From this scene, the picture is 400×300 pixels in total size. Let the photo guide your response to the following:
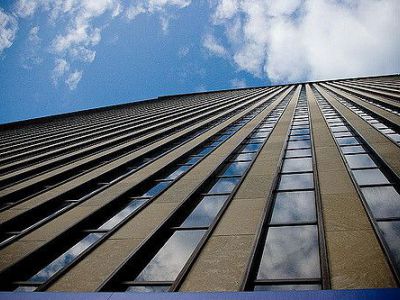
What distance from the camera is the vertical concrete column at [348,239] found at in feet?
21.8

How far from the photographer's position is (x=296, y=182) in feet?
43.8

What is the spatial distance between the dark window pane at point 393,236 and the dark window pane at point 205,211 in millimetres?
4652

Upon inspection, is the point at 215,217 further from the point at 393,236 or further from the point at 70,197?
the point at 70,197

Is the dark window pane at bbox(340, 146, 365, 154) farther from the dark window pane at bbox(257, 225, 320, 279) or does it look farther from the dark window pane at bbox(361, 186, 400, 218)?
the dark window pane at bbox(257, 225, 320, 279)

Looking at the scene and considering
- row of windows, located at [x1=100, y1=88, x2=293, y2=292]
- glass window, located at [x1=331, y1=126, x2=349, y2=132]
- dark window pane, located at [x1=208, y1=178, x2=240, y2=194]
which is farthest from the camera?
glass window, located at [x1=331, y1=126, x2=349, y2=132]

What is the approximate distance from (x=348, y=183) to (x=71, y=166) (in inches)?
564

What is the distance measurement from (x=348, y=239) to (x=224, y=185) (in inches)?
259

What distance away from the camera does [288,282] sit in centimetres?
727

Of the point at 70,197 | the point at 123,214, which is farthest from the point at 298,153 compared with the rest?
the point at 70,197

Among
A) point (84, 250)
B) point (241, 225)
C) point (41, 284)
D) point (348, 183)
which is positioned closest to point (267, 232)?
point (241, 225)

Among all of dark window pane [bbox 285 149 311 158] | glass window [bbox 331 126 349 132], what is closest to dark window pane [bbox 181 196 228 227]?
dark window pane [bbox 285 149 311 158]

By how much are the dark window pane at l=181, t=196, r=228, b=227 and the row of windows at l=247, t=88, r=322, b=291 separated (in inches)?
70.3

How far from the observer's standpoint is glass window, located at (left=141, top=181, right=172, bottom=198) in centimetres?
1422

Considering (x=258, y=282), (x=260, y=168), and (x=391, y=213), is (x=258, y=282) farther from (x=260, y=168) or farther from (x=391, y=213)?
(x=260, y=168)
